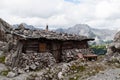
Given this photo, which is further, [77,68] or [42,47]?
[42,47]

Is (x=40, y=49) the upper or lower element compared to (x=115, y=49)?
upper

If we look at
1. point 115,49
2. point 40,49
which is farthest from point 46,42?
point 115,49

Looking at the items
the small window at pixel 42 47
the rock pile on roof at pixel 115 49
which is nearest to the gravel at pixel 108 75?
the rock pile on roof at pixel 115 49

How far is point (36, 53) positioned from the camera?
38219mm

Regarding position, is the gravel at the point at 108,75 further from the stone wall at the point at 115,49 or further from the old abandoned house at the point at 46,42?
the old abandoned house at the point at 46,42

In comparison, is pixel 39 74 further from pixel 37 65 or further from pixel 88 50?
pixel 88 50

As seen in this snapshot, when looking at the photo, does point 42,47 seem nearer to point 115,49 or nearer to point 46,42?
point 46,42

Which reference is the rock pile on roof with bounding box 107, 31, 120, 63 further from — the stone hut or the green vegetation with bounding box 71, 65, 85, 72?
the green vegetation with bounding box 71, 65, 85, 72

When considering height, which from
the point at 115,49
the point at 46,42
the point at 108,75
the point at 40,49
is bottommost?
the point at 108,75

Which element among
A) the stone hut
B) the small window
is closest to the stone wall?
the stone hut

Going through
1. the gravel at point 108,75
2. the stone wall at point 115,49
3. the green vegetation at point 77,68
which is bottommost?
the gravel at point 108,75

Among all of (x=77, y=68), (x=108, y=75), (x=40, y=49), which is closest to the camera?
(x=108, y=75)

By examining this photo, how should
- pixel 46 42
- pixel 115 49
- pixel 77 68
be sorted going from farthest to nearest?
pixel 115 49
pixel 46 42
pixel 77 68

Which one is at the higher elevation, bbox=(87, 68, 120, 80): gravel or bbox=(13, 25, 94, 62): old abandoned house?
bbox=(13, 25, 94, 62): old abandoned house
